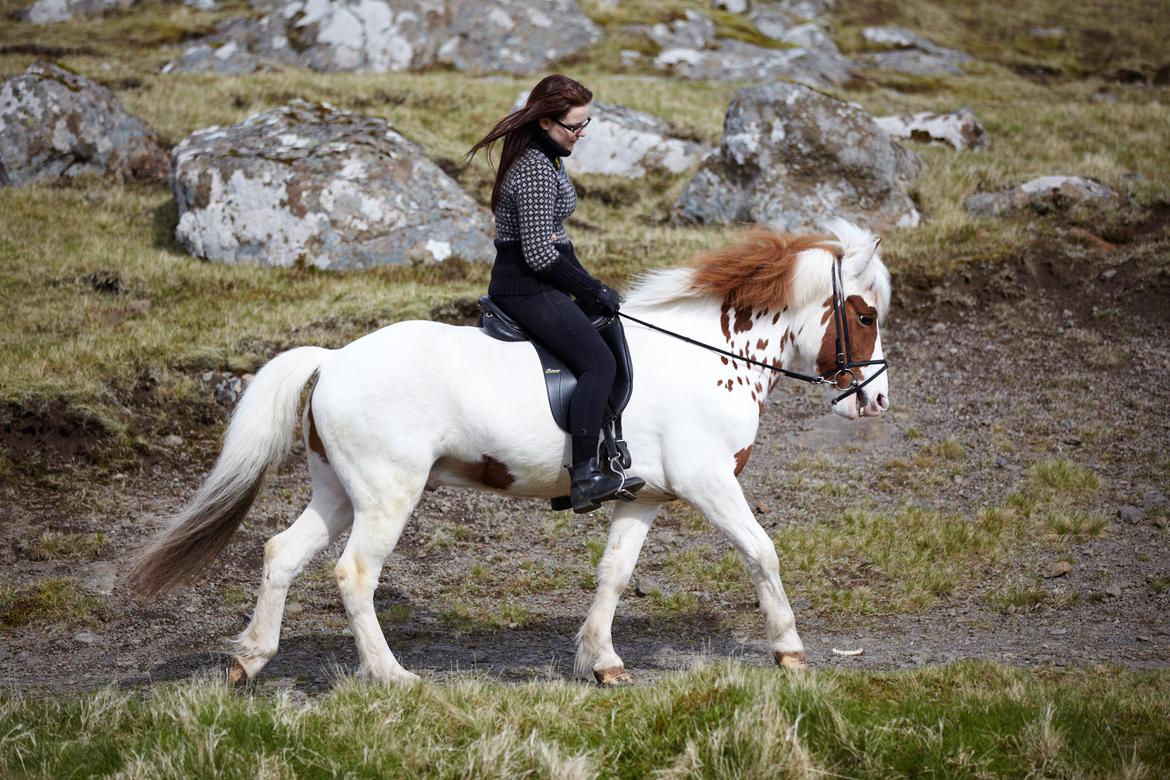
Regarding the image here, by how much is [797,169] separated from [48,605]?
1395 cm

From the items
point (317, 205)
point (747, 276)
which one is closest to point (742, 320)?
point (747, 276)

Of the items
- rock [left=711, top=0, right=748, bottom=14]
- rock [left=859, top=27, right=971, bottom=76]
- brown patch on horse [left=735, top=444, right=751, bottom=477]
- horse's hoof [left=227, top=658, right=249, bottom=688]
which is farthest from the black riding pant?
rock [left=711, top=0, right=748, bottom=14]

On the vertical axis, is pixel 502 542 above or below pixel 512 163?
below

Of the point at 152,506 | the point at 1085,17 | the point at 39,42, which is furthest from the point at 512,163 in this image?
the point at 1085,17

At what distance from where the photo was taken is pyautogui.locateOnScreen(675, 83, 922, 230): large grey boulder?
17875 millimetres

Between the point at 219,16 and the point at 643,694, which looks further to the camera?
the point at 219,16

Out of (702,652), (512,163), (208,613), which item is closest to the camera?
(512,163)

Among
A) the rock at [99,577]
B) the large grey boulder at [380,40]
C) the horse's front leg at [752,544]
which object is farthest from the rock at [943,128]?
the rock at [99,577]

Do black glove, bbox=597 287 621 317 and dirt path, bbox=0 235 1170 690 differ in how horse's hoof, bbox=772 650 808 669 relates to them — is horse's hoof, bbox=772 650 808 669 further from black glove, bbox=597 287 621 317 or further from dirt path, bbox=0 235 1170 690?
black glove, bbox=597 287 621 317

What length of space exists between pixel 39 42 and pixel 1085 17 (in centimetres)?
4852

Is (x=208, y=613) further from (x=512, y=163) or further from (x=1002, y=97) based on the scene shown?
(x=1002, y=97)

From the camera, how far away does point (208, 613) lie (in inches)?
340

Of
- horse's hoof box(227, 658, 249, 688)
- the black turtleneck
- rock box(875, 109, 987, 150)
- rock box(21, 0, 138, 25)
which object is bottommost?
rock box(21, 0, 138, 25)

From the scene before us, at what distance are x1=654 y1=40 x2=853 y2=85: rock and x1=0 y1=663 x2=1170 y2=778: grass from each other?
1161 inches
